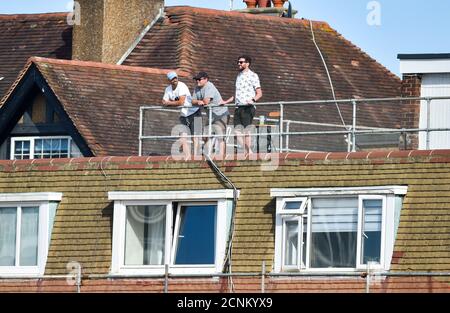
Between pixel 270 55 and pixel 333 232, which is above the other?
pixel 270 55

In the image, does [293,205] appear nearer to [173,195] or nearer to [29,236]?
[173,195]

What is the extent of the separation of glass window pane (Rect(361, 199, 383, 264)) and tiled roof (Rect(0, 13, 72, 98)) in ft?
77.4

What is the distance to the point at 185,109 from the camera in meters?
39.7

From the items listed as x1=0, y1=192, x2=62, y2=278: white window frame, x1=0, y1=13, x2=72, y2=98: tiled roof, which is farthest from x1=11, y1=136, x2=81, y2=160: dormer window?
x1=0, y1=192, x2=62, y2=278: white window frame

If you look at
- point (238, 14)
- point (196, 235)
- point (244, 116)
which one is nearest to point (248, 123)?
point (244, 116)

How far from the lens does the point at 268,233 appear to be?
37406 mm

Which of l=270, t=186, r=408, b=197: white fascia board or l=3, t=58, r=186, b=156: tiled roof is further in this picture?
l=3, t=58, r=186, b=156: tiled roof

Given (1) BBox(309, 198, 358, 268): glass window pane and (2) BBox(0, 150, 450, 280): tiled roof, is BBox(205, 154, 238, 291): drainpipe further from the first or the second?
(1) BBox(309, 198, 358, 268): glass window pane

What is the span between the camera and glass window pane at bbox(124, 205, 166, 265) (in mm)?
38656

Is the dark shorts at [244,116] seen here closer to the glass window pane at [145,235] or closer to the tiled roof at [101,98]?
the glass window pane at [145,235]

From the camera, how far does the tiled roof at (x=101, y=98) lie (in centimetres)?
4969

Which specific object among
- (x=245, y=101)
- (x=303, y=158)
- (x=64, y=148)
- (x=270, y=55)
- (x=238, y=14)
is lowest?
(x=303, y=158)

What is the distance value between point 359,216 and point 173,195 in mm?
3578

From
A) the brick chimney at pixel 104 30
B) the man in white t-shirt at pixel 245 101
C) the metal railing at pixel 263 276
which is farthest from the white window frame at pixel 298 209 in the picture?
the brick chimney at pixel 104 30
